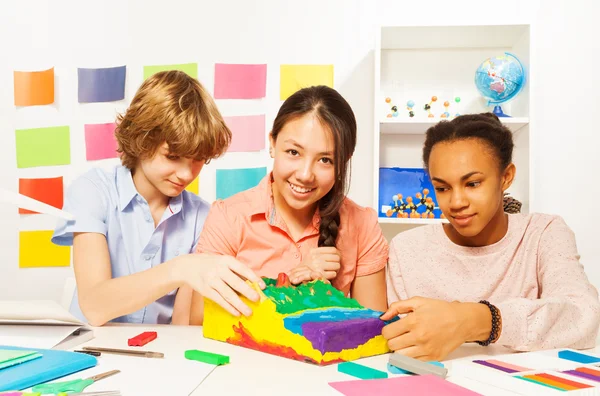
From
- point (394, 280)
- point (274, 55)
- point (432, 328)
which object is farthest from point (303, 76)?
point (432, 328)

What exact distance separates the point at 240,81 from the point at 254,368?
1561mm

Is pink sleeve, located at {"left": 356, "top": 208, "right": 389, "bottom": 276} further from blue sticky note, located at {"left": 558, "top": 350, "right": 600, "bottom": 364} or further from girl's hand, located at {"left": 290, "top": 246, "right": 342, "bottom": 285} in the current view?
blue sticky note, located at {"left": 558, "top": 350, "right": 600, "bottom": 364}

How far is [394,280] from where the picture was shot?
1.25 metres

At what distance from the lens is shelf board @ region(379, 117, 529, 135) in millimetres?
1885

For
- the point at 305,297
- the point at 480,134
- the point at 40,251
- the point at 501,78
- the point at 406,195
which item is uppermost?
the point at 501,78

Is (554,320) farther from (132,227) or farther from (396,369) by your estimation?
(132,227)

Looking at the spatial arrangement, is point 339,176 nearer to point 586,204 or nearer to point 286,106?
point 286,106

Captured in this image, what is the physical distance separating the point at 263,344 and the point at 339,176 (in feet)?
1.45

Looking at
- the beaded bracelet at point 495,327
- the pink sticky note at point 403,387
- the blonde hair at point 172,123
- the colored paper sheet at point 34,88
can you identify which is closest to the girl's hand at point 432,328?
the beaded bracelet at point 495,327

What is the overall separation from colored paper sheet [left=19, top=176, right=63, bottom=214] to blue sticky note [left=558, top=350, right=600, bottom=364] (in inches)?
76.3

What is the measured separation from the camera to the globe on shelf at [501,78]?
1930 millimetres

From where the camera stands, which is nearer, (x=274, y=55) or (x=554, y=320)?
(x=554, y=320)

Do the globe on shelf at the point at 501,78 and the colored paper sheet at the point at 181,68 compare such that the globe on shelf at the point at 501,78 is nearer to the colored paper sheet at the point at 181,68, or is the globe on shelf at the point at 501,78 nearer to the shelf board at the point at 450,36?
the shelf board at the point at 450,36

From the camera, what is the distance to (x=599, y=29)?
6.82 feet
